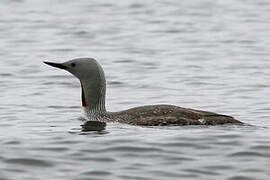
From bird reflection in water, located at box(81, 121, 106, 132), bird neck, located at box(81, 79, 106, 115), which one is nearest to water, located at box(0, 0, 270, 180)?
bird reflection in water, located at box(81, 121, 106, 132)

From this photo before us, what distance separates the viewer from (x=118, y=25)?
78.1ft

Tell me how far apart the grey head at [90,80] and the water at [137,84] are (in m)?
0.38

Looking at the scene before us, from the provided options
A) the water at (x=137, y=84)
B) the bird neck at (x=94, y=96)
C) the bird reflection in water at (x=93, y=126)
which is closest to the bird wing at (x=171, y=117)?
the water at (x=137, y=84)

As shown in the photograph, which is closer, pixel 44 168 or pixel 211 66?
pixel 44 168

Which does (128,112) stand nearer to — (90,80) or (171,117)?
(171,117)

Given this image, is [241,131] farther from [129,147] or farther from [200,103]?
[200,103]

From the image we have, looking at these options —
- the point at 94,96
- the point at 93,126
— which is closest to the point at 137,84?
the point at 94,96

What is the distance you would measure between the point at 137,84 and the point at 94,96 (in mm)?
3566

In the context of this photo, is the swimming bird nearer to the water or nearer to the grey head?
the grey head

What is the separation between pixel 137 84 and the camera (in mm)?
16359

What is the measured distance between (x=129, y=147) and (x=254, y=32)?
12291mm

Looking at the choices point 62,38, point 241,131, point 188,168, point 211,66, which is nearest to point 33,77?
point 211,66

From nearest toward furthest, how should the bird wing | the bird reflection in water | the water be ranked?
the water, the bird wing, the bird reflection in water

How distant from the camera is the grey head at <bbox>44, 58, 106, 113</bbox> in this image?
41.7 feet
